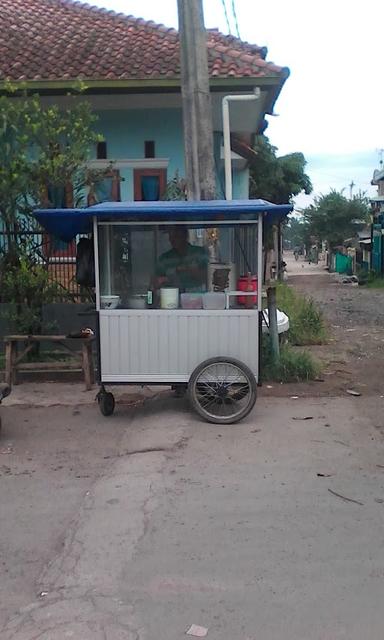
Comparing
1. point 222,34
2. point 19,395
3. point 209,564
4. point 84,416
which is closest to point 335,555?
point 209,564

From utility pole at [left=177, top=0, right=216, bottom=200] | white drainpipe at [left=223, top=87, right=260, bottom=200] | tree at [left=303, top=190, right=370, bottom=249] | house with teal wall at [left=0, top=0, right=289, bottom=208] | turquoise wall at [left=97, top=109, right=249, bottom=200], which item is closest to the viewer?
utility pole at [left=177, top=0, right=216, bottom=200]

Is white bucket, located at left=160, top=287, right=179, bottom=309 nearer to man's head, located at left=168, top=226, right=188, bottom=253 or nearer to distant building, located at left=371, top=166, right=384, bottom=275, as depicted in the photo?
man's head, located at left=168, top=226, right=188, bottom=253

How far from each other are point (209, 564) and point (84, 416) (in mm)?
3484

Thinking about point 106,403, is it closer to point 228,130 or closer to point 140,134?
point 228,130

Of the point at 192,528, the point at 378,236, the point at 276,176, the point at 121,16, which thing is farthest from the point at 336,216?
the point at 192,528

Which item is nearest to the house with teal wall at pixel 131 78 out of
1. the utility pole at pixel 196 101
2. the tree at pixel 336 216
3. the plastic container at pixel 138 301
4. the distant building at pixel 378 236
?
the utility pole at pixel 196 101

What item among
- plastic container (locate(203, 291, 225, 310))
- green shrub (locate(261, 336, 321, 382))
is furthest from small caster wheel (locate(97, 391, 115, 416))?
green shrub (locate(261, 336, 321, 382))

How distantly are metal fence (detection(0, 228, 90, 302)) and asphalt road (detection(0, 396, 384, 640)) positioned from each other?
272 cm

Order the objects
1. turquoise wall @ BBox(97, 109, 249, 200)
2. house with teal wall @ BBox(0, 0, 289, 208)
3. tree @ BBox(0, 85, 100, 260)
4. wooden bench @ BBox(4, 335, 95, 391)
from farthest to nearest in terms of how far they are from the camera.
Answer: turquoise wall @ BBox(97, 109, 249, 200), house with teal wall @ BBox(0, 0, 289, 208), tree @ BBox(0, 85, 100, 260), wooden bench @ BBox(4, 335, 95, 391)

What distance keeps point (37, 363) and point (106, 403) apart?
1.96 metres

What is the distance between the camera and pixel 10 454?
19.3 feet

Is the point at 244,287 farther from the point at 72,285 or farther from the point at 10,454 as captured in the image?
the point at 72,285

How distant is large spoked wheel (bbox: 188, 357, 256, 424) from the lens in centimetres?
634

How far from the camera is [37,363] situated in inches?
335
